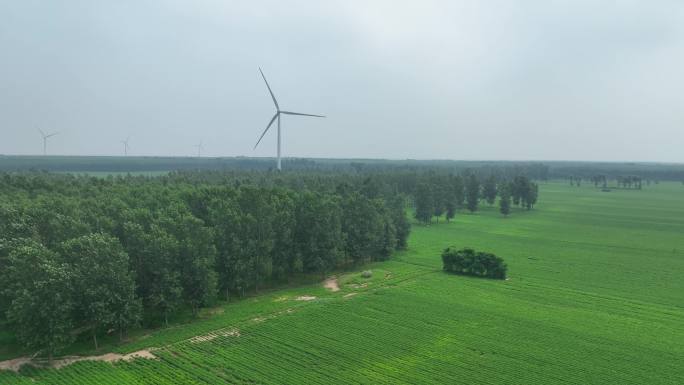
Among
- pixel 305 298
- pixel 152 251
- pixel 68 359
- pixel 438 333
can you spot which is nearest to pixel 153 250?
pixel 152 251

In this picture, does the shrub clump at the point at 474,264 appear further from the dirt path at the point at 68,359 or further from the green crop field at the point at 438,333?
the dirt path at the point at 68,359

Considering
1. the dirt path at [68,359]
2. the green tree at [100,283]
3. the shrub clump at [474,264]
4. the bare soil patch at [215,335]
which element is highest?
the green tree at [100,283]

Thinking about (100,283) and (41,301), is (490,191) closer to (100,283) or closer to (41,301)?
(100,283)

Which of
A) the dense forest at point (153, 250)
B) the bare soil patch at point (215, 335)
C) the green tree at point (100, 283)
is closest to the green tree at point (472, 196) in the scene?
the dense forest at point (153, 250)

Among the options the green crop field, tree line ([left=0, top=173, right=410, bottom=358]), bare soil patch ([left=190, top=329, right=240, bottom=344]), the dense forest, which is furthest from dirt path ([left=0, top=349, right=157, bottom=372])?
bare soil patch ([left=190, top=329, right=240, bottom=344])

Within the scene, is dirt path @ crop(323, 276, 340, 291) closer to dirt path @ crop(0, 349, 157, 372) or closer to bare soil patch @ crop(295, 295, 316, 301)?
bare soil patch @ crop(295, 295, 316, 301)

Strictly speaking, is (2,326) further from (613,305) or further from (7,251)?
(613,305)
